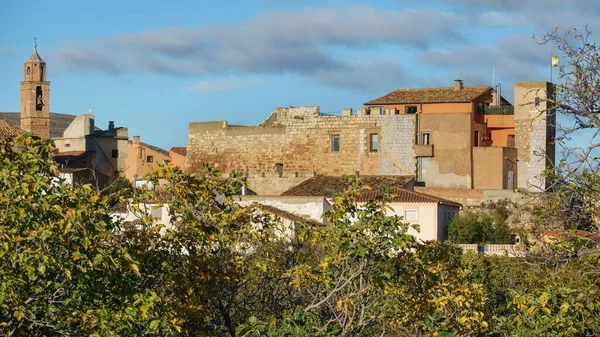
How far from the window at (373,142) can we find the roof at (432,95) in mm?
1938

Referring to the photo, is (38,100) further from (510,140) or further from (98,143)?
(510,140)

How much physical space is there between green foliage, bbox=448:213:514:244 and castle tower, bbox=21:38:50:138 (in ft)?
83.3

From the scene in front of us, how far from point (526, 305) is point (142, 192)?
14.9 feet

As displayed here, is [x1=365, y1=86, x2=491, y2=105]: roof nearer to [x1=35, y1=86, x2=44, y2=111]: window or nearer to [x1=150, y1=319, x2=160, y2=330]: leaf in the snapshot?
[x1=35, y1=86, x2=44, y2=111]: window

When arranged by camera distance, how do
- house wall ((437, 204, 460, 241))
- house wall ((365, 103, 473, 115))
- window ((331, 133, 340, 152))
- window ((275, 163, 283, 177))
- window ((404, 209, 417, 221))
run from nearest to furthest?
window ((404, 209, 417, 221)), house wall ((437, 204, 460, 241)), house wall ((365, 103, 473, 115)), window ((331, 133, 340, 152)), window ((275, 163, 283, 177))

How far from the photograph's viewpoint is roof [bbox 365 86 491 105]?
47.8 meters

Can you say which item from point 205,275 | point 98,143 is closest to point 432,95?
point 98,143

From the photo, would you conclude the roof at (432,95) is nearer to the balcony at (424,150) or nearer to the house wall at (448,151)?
the house wall at (448,151)

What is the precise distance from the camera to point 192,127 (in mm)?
54094

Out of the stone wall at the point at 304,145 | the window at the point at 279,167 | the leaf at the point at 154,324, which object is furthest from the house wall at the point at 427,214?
the leaf at the point at 154,324

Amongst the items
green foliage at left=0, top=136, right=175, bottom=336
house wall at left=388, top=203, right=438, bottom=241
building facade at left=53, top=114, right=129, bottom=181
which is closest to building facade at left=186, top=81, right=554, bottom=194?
house wall at left=388, top=203, right=438, bottom=241

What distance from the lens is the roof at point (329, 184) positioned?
4375 cm

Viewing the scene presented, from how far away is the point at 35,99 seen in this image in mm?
59969

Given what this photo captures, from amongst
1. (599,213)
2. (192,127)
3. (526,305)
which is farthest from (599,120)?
(192,127)
